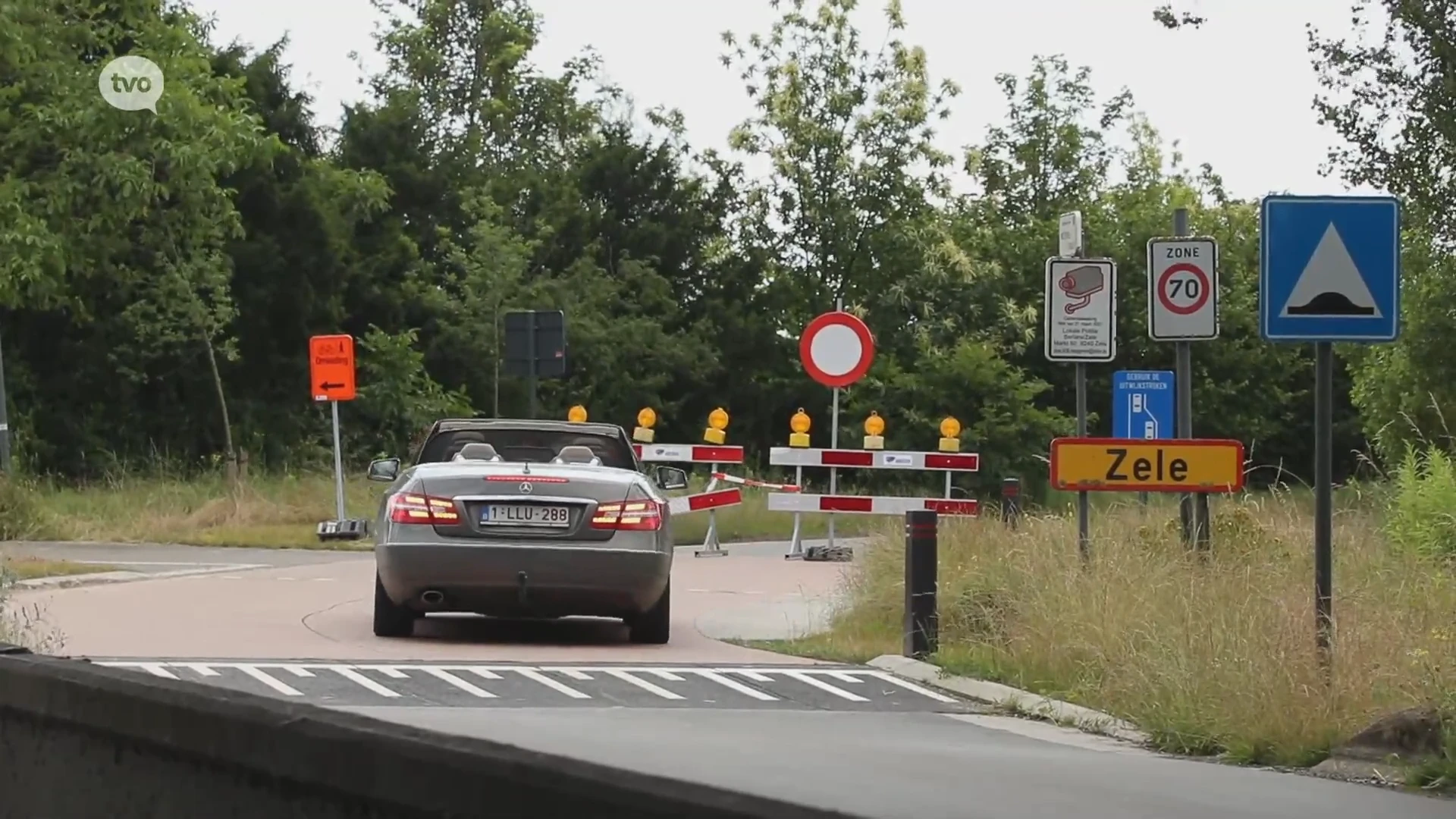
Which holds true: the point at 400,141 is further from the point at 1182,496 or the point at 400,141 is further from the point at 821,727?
the point at 821,727

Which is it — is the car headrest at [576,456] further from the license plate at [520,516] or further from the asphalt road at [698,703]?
the asphalt road at [698,703]

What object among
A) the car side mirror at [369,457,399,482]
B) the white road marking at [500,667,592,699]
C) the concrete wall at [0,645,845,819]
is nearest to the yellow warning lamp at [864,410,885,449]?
the car side mirror at [369,457,399,482]

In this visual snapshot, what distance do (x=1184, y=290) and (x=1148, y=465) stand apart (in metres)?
1.97

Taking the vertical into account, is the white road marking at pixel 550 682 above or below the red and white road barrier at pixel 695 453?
below

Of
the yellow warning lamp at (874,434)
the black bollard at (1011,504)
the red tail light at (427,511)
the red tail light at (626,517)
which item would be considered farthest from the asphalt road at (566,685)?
the yellow warning lamp at (874,434)

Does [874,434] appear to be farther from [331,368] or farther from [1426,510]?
[1426,510]

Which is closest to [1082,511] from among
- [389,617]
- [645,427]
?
[389,617]

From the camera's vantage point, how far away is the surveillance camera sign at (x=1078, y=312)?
612 inches

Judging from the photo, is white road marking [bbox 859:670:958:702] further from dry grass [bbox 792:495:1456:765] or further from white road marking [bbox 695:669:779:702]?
white road marking [bbox 695:669:779:702]

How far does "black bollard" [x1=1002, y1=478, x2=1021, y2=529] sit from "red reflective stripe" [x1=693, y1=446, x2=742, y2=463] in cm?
778

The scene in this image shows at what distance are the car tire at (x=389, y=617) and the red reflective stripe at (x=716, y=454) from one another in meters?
12.4

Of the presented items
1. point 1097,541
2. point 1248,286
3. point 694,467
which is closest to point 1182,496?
point 1097,541

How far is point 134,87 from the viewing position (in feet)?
114

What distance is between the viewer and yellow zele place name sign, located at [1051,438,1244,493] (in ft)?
43.3
